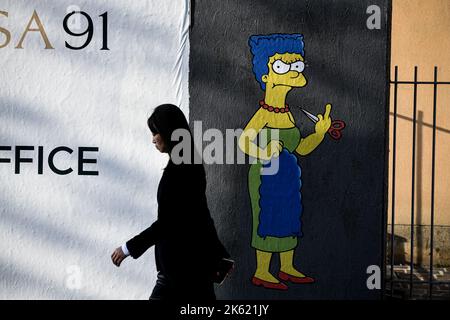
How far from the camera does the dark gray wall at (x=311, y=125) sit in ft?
18.1

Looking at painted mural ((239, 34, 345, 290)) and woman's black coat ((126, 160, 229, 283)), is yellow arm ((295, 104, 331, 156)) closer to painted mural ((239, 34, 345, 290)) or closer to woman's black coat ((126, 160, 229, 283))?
painted mural ((239, 34, 345, 290))

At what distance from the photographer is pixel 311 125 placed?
5.56 metres

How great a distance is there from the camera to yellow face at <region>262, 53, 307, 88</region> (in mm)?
5523

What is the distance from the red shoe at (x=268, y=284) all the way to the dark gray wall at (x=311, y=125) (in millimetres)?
47

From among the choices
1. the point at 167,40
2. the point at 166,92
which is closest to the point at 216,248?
the point at 166,92

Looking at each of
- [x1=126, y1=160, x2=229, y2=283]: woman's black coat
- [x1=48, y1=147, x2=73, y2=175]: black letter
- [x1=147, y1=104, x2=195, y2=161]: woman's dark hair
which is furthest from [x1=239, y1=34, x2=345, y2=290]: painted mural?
[x1=48, y1=147, x2=73, y2=175]: black letter

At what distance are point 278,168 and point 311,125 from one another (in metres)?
0.44

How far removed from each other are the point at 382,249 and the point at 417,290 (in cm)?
229

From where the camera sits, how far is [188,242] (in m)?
4.84

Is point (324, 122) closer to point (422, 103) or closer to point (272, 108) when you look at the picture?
point (272, 108)

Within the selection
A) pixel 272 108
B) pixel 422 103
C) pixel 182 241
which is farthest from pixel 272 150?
pixel 422 103

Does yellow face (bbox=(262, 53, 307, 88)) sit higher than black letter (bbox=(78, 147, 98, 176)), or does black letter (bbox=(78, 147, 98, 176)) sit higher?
yellow face (bbox=(262, 53, 307, 88))

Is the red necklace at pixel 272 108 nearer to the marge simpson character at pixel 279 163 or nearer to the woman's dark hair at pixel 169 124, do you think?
the marge simpson character at pixel 279 163

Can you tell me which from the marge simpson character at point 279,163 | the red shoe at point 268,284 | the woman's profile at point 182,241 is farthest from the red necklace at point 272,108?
the red shoe at point 268,284
